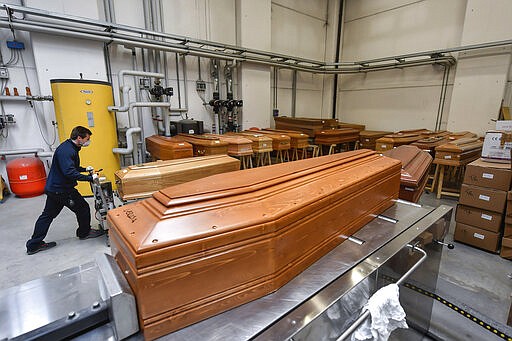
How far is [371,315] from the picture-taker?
887 millimetres

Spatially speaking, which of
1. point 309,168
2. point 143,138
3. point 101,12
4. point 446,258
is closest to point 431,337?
point 446,258

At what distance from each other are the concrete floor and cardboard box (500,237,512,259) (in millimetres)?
54

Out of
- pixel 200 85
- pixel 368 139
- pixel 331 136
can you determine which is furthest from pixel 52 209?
pixel 368 139

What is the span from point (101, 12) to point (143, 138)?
7.54 feet

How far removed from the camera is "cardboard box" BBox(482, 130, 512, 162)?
274cm

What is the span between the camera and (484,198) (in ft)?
8.68

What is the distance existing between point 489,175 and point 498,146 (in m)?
0.47

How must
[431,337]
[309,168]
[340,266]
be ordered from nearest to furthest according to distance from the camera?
[340,266], [309,168], [431,337]

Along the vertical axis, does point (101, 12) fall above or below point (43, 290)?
above

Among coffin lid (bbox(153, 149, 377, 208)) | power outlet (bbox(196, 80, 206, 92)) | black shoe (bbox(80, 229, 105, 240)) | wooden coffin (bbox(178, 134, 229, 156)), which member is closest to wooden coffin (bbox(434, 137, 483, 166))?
wooden coffin (bbox(178, 134, 229, 156))

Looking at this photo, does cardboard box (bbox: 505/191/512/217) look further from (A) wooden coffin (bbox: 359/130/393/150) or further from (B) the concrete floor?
(A) wooden coffin (bbox: 359/130/393/150)

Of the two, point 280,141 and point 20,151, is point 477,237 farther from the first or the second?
point 20,151

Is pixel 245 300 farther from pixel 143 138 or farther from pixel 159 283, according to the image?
pixel 143 138

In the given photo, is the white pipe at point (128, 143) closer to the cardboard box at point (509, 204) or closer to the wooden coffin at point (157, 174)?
the wooden coffin at point (157, 174)
